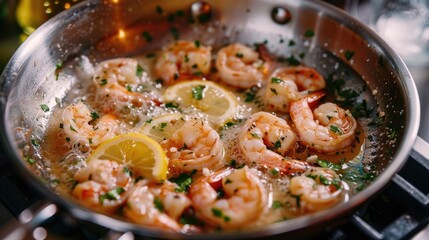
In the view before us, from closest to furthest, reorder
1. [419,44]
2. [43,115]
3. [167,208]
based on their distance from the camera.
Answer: [167,208] < [43,115] < [419,44]

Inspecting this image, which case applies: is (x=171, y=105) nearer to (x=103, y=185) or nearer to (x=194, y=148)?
(x=194, y=148)

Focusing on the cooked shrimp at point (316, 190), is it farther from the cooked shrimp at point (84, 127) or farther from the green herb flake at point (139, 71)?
the green herb flake at point (139, 71)

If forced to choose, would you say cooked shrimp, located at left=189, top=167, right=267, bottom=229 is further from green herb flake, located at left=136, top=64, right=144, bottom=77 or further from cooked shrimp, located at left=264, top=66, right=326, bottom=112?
green herb flake, located at left=136, top=64, right=144, bottom=77

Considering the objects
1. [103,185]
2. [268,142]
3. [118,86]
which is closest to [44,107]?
[118,86]

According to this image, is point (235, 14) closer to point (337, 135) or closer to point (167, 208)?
point (337, 135)

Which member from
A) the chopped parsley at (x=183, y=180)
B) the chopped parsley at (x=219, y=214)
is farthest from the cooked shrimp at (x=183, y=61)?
the chopped parsley at (x=219, y=214)

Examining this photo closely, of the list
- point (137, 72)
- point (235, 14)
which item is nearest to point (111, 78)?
point (137, 72)
